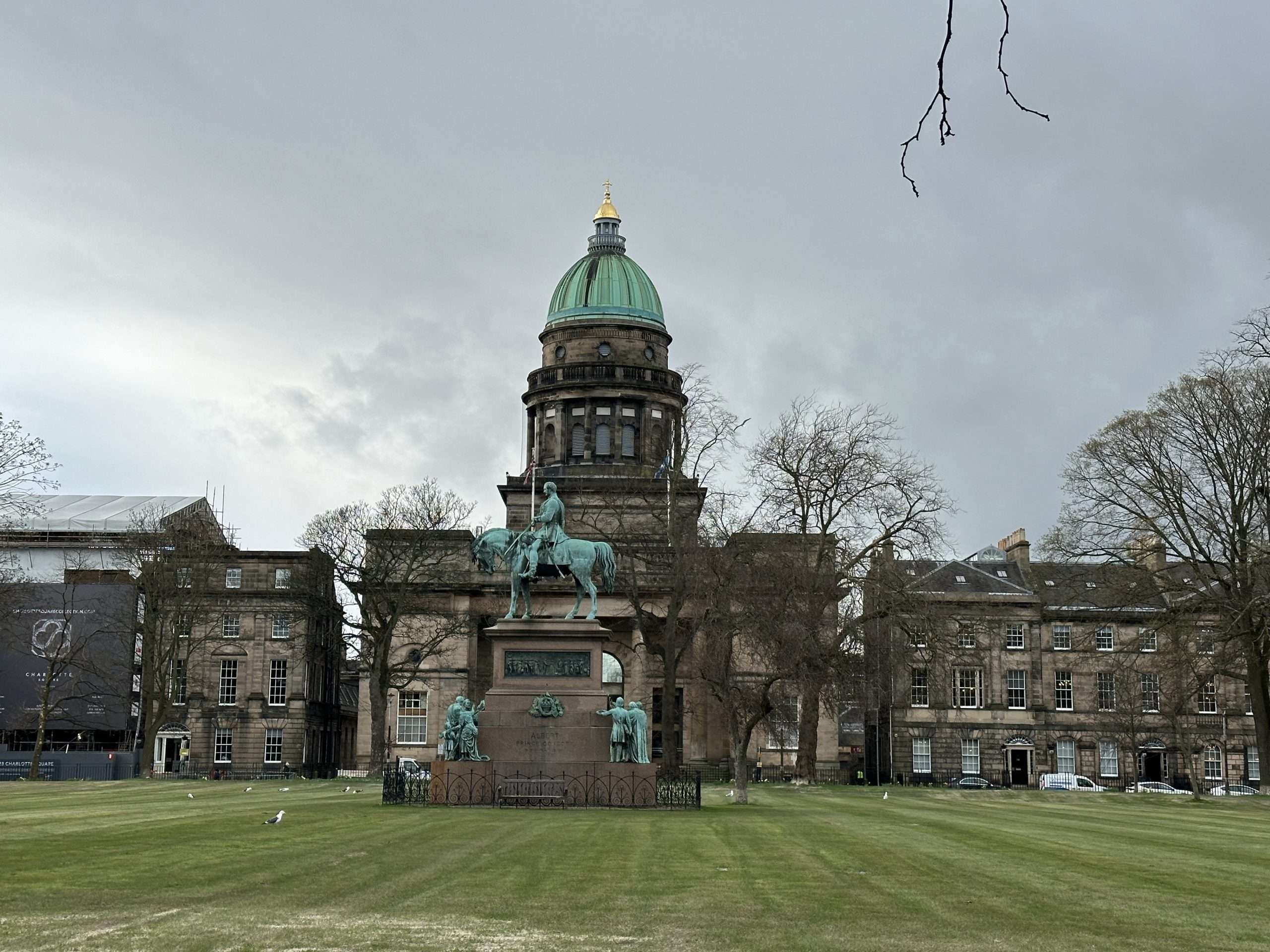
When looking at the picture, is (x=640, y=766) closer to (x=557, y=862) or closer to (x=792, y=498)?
(x=557, y=862)

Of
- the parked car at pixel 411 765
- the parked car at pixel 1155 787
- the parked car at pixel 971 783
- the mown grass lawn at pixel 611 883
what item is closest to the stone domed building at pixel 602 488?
the parked car at pixel 411 765

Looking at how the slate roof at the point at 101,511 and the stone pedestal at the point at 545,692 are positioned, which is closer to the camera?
the stone pedestal at the point at 545,692

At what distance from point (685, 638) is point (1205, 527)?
74.7 ft

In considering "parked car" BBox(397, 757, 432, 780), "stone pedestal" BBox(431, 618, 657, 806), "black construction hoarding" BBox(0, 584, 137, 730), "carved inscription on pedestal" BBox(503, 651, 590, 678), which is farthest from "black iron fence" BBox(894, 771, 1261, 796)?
"stone pedestal" BBox(431, 618, 657, 806)

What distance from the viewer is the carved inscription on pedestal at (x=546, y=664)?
3862 centimetres

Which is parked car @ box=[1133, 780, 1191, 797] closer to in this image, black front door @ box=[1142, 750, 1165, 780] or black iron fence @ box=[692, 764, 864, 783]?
black front door @ box=[1142, 750, 1165, 780]

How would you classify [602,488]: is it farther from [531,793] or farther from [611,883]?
[611,883]

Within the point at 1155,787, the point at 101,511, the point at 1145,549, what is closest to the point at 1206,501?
the point at 1145,549

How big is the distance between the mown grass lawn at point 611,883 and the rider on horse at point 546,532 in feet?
28.4

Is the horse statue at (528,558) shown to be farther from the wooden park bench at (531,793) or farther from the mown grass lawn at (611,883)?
the mown grass lawn at (611,883)

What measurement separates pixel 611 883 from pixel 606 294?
91268 mm

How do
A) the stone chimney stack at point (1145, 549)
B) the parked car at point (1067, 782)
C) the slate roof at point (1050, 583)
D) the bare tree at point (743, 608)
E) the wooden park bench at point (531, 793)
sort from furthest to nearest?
the parked car at point (1067, 782), the slate roof at point (1050, 583), the stone chimney stack at point (1145, 549), the bare tree at point (743, 608), the wooden park bench at point (531, 793)

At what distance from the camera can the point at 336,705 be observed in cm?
10388

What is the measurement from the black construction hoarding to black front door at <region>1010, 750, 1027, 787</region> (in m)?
50.4
